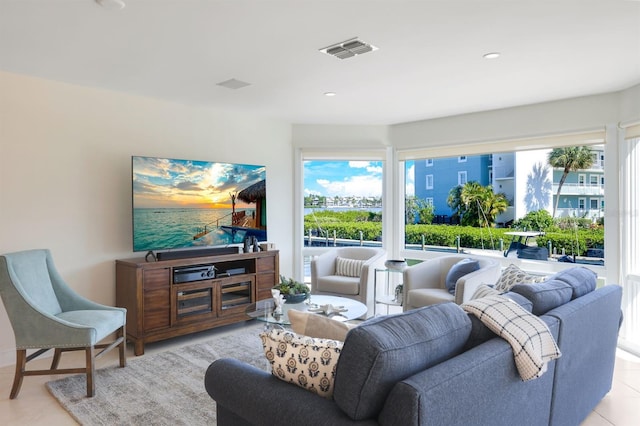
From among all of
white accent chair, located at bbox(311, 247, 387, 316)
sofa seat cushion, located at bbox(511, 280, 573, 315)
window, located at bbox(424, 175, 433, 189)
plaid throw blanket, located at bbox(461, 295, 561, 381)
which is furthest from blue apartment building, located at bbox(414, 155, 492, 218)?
plaid throw blanket, located at bbox(461, 295, 561, 381)

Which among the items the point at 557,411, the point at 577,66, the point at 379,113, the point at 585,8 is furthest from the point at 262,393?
the point at 379,113

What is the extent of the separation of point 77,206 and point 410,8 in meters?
3.37

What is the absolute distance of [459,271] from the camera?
14.0 feet

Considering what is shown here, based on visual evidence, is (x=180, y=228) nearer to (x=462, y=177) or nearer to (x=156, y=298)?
(x=156, y=298)

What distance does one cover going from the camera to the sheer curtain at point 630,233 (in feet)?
13.6

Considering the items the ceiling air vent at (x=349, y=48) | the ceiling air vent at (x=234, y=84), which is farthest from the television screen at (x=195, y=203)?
the ceiling air vent at (x=349, y=48)

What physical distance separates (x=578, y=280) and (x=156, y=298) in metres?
3.43

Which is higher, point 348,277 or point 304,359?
point 304,359

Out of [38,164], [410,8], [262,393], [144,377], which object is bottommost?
[144,377]

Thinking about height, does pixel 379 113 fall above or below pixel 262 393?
above

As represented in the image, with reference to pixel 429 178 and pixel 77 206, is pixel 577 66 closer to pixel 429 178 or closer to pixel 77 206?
pixel 429 178

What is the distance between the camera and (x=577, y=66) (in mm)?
3496

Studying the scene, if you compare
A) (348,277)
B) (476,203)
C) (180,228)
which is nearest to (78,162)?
(180,228)

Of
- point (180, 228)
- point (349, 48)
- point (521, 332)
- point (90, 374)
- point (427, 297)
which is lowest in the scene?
point (90, 374)
